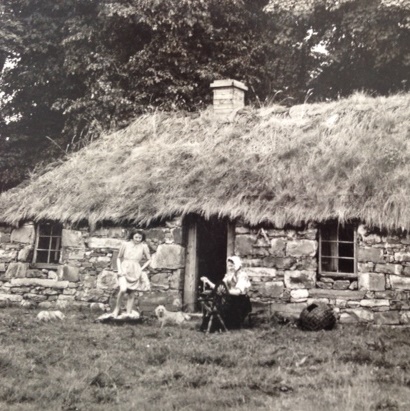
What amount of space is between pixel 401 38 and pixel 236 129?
858 centimetres

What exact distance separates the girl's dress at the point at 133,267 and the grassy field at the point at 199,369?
1.09 m

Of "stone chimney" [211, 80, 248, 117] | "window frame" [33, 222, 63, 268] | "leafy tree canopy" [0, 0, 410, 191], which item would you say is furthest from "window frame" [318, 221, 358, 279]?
"leafy tree canopy" [0, 0, 410, 191]

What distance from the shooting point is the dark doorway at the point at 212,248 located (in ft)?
37.9

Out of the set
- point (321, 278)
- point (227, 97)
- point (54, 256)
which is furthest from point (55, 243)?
point (321, 278)

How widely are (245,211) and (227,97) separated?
213 inches

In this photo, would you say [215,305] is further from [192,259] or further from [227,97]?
[227,97]

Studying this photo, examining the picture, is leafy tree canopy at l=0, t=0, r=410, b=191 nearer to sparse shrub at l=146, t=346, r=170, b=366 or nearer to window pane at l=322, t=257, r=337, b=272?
window pane at l=322, t=257, r=337, b=272

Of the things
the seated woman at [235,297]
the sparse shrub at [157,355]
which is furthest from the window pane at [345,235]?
the sparse shrub at [157,355]

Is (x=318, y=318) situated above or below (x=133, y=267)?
below

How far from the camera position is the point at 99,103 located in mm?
17953

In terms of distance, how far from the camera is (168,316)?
32.0 feet

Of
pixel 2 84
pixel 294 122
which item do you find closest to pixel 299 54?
pixel 294 122

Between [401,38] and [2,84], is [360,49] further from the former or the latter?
[2,84]

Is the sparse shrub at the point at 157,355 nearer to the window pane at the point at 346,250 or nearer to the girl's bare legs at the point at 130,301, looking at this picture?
the girl's bare legs at the point at 130,301
